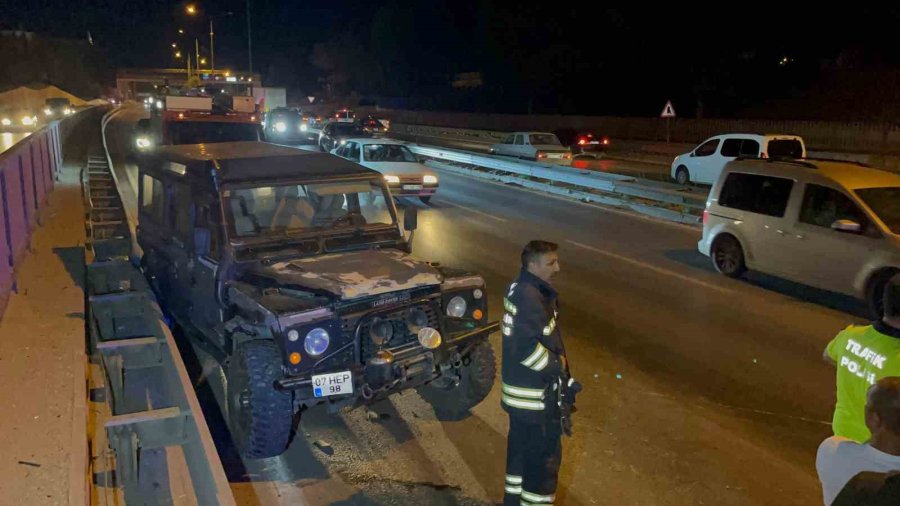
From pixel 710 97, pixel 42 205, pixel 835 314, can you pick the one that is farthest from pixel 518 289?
pixel 710 97

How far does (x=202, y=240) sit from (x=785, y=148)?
17.6m

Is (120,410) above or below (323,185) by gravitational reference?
below

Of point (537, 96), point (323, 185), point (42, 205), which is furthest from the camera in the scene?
point (537, 96)

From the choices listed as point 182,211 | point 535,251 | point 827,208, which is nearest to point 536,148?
point 827,208

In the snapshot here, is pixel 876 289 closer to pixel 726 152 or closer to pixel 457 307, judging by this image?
pixel 457 307

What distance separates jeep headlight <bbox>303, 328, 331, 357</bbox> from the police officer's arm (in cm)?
169

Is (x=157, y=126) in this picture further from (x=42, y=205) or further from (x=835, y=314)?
(x=835, y=314)

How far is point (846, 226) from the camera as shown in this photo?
8.92 metres

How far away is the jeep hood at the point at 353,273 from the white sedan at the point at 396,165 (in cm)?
1136

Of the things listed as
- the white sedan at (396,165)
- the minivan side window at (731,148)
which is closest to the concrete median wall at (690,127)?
the minivan side window at (731,148)

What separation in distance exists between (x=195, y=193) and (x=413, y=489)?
330 centimetres

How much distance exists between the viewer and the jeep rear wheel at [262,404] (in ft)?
17.6

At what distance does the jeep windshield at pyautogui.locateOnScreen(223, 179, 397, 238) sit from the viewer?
639 cm

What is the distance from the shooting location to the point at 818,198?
32.7 ft
